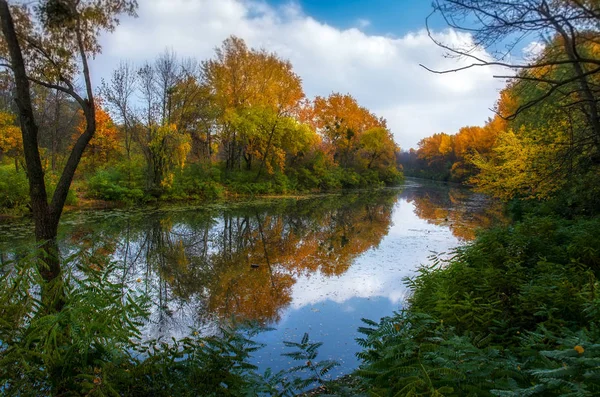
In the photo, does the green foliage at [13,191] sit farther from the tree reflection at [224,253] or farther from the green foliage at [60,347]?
the green foliage at [60,347]

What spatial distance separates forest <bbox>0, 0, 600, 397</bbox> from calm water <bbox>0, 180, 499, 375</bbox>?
151mm

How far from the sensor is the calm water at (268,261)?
5.71 meters

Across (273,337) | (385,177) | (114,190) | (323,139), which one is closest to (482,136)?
(385,177)

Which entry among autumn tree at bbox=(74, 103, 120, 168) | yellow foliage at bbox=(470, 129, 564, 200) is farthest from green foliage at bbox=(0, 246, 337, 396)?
autumn tree at bbox=(74, 103, 120, 168)

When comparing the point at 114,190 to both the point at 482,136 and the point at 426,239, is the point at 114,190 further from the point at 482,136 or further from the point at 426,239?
the point at 482,136

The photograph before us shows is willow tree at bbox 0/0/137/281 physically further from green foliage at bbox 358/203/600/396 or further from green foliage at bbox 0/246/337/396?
green foliage at bbox 358/203/600/396

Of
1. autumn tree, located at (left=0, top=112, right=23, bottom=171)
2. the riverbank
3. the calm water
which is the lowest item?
the calm water

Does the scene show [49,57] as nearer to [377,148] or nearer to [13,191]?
[13,191]

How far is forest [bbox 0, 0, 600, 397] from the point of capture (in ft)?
7.62

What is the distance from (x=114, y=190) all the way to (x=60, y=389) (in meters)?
17.5

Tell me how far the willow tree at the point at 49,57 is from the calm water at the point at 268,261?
491mm

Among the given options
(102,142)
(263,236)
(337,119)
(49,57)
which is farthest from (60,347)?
(337,119)

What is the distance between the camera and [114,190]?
17750 millimetres

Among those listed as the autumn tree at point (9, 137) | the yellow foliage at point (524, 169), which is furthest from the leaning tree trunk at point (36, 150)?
the autumn tree at point (9, 137)
